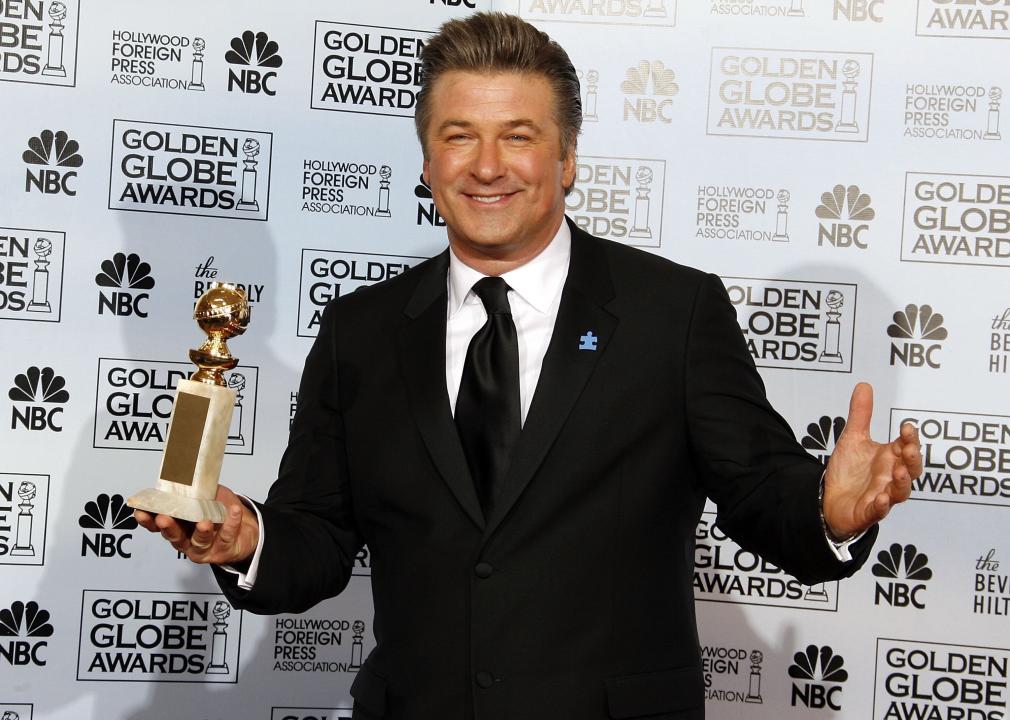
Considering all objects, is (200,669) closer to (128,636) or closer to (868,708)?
(128,636)

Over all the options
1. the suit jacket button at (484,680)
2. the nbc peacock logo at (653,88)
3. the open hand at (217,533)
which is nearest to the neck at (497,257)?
the open hand at (217,533)

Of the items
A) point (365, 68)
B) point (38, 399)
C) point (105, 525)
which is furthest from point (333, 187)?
point (105, 525)

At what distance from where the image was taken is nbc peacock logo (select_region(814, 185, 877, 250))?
3.21 meters

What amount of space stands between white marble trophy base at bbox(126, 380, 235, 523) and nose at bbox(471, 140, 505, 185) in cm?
63

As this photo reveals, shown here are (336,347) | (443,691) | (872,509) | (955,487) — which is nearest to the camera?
(872,509)

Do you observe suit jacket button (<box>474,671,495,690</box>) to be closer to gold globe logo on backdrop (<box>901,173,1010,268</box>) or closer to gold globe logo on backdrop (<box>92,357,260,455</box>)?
gold globe logo on backdrop (<box>92,357,260,455</box>)

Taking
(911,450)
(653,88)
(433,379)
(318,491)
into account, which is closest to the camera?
(911,450)

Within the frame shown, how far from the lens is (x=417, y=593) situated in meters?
1.97

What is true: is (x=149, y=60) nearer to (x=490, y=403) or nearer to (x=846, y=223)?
(x=490, y=403)

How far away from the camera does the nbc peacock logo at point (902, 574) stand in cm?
320

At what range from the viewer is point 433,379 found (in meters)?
2.02

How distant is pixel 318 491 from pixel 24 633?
1.60 meters

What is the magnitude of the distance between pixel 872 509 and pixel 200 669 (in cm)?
235

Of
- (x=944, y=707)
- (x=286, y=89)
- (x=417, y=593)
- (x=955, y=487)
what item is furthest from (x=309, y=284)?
(x=944, y=707)
